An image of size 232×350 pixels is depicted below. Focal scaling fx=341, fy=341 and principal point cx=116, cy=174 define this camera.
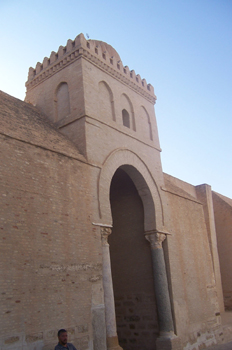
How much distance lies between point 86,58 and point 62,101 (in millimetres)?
1563

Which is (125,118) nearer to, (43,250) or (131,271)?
(131,271)

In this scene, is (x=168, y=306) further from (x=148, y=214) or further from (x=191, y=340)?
(x=148, y=214)

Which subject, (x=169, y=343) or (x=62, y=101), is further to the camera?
(x=62, y=101)

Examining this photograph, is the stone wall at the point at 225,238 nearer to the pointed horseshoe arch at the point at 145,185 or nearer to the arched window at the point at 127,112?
the pointed horseshoe arch at the point at 145,185

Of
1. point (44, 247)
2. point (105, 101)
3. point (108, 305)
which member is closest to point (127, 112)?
point (105, 101)

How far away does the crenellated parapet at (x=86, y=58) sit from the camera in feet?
35.8

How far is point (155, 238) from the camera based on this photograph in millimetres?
11164

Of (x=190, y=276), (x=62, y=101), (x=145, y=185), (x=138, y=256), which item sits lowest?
(x=190, y=276)

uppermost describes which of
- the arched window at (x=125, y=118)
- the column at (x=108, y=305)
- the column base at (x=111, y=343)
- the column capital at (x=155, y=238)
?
the arched window at (x=125, y=118)

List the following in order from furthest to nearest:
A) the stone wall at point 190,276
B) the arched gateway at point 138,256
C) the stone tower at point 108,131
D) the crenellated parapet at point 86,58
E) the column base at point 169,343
A: the stone wall at point 190,276, the crenellated parapet at point 86,58, the arched gateway at point 138,256, the column base at point 169,343, the stone tower at point 108,131

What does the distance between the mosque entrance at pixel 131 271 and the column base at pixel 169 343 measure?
0.44 m

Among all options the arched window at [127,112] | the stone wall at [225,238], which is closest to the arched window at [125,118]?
the arched window at [127,112]

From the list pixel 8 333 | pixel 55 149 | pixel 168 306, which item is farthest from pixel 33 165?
pixel 168 306

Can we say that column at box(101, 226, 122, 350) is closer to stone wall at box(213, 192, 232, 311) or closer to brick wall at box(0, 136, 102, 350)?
brick wall at box(0, 136, 102, 350)
